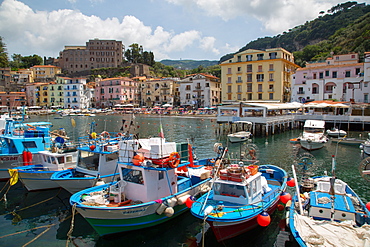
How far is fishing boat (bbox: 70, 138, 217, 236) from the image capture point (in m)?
11.7

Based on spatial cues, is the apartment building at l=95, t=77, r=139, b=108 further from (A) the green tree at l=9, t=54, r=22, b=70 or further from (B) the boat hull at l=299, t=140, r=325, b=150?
(B) the boat hull at l=299, t=140, r=325, b=150

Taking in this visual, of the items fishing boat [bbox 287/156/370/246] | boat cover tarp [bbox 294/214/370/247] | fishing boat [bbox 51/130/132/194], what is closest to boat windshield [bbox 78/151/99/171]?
fishing boat [bbox 51/130/132/194]

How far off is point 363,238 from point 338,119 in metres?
43.9

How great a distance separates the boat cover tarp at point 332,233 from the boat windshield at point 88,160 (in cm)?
1245

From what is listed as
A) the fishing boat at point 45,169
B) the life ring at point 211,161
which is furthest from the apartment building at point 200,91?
the fishing boat at point 45,169

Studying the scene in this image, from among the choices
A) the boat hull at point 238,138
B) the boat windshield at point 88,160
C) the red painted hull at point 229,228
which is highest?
the boat windshield at point 88,160

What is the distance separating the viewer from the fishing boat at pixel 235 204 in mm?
10969

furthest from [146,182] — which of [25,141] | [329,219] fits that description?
[25,141]

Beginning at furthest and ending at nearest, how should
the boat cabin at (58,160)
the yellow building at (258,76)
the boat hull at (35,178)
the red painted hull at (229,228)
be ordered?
the yellow building at (258,76) < the boat cabin at (58,160) < the boat hull at (35,178) < the red painted hull at (229,228)

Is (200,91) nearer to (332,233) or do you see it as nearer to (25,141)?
(25,141)

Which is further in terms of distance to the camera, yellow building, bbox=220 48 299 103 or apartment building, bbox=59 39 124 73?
apartment building, bbox=59 39 124 73

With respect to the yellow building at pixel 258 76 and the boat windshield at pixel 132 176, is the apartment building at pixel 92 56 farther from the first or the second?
the boat windshield at pixel 132 176

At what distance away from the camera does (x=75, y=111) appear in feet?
315

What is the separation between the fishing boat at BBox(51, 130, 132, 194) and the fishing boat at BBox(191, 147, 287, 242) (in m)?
6.75
